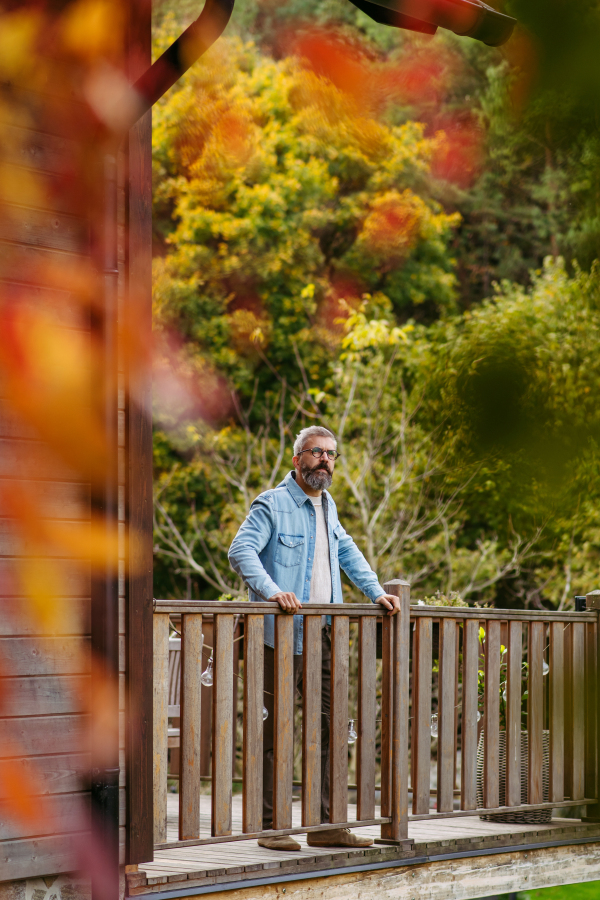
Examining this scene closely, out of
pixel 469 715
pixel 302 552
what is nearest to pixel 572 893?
pixel 469 715

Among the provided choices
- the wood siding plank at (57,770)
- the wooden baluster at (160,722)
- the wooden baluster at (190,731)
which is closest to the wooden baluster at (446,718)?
the wooden baluster at (190,731)

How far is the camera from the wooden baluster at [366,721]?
13.6ft

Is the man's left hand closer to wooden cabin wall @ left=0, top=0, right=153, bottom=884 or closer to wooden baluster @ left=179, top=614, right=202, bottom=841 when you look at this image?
wooden baluster @ left=179, top=614, right=202, bottom=841

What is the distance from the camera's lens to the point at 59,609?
3318 mm

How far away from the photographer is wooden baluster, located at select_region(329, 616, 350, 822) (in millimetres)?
4121

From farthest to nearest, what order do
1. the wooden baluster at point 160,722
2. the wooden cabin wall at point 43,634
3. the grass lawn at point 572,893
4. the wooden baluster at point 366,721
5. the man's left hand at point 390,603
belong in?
the grass lawn at point 572,893, the man's left hand at point 390,603, the wooden baluster at point 366,721, the wooden baluster at point 160,722, the wooden cabin wall at point 43,634

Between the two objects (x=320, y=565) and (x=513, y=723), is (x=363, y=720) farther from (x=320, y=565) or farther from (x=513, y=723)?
(x=513, y=723)

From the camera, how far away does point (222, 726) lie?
3777 millimetres

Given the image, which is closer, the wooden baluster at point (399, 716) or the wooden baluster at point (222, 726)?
the wooden baluster at point (222, 726)

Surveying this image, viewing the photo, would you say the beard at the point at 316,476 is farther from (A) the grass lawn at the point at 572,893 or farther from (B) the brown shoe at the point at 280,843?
(A) the grass lawn at the point at 572,893

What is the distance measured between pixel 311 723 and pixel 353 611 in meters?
0.45

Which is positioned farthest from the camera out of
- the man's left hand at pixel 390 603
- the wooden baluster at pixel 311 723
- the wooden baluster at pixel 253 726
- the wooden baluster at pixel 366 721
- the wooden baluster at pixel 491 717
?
the wooden baluster at pixel 491 717

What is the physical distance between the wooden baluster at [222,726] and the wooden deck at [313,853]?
161mm

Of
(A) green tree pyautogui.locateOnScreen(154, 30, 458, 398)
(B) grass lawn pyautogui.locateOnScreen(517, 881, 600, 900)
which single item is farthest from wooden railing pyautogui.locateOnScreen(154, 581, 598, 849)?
(A) green tree pyautogui.locateOnScreen(154, 30, 458, 398)
